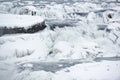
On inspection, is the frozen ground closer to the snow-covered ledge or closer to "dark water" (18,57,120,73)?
"dark water" (18,57,120,73)

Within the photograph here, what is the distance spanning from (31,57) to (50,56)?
2.37 feet

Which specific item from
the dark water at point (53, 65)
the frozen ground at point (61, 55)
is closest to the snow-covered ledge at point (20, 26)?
the frozen ground at point (61, 55)

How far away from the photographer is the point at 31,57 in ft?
24.4

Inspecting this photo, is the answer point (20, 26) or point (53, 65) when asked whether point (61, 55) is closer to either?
point (53, 65)

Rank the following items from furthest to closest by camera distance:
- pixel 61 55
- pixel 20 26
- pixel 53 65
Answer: pixel 20 26 → pixel 61 55 → pixel 53 65

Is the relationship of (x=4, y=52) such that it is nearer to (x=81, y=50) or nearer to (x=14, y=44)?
(x=14, y=44)

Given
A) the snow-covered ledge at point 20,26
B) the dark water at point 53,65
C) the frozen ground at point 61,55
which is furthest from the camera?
the snow-covered ledge at point 20,26

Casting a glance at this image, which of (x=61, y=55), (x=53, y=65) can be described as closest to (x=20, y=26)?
(x=61, y=55)

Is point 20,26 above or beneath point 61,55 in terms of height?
above

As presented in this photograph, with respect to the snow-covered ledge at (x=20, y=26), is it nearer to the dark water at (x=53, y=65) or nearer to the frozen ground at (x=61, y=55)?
the frozen ground at (x=61, y=55)

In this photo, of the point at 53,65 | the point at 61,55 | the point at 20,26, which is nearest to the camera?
the point at 53,65

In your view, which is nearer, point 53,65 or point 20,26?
point 53,65

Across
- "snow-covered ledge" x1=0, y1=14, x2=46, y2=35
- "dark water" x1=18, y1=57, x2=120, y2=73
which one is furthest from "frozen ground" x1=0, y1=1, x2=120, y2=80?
"snow-covered ledge" x1=0, y1=14, x2=46, y2=35

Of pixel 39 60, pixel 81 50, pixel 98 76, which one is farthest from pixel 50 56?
pixel 98 76
